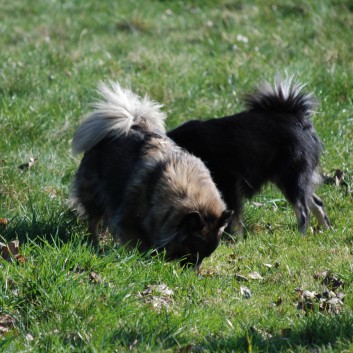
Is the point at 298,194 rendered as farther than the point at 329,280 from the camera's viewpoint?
Yes

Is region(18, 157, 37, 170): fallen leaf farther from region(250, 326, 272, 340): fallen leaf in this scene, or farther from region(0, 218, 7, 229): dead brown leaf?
region(250, 326, 272, 340): fallen leaf

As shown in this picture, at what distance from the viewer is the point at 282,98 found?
7.33 meters

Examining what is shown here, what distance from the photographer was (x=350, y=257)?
6.20 metres

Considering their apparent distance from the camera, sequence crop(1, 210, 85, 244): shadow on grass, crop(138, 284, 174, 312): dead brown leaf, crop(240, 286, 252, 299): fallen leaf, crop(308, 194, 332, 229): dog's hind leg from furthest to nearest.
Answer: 1. crop(308, 194, 332, 229): dog's hind leg
2. crop(1, 210, 85, 244): shadow on grass
3. crop(240, 286, 252, 299): fallen leaf
4. crop(138, 284, 174, 312): dead brown leaf

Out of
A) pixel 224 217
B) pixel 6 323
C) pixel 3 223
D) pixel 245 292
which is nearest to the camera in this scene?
pixel 6 323

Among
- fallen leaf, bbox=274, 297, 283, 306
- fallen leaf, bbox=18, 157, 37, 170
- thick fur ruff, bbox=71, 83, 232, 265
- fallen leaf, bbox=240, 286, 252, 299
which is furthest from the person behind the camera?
fallen leaf, bbox=18, 157, 37, 170

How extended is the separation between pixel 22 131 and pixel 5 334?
13.7 feet

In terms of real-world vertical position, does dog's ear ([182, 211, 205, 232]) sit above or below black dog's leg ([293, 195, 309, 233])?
above

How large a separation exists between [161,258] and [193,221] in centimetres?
39

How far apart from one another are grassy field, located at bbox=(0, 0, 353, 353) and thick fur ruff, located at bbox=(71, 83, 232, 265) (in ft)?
0.82

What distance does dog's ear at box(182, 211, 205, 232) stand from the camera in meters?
5.72

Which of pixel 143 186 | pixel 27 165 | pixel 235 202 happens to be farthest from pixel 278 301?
pixel 27 165

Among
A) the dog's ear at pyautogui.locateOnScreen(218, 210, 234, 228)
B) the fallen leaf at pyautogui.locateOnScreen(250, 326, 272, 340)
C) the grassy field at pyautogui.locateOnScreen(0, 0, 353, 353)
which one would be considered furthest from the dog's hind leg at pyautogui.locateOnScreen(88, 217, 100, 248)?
the fallen leaf at pyautogui.locateOnScreen(250, 326, 272, 340)

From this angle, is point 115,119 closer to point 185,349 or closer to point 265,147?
point 265,147
